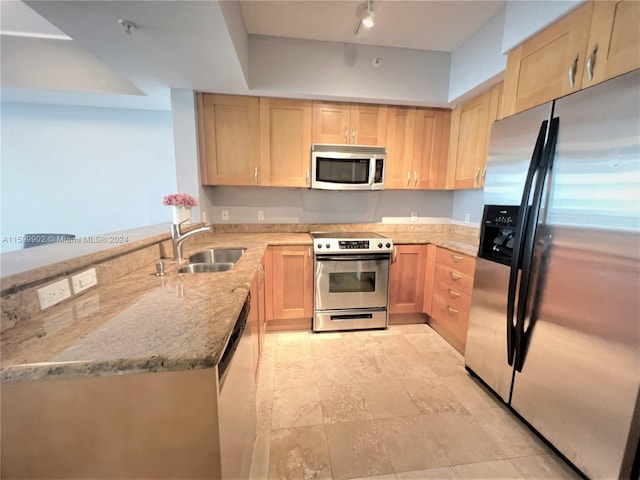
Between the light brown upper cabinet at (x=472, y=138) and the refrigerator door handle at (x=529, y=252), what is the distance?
104 centimetres

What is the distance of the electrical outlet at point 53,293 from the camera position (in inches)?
33.1

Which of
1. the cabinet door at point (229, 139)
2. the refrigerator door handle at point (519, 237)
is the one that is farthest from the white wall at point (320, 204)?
the refrigerator door handle at point (519, 237)

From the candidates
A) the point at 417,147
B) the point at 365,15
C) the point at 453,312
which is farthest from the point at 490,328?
the point at 365,15

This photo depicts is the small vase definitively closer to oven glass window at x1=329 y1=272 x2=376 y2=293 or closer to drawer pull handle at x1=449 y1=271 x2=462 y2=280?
oven glass window at x1=329 y1=272 x2=376 y2=293

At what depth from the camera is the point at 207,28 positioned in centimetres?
144

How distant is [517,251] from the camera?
4.49 ft

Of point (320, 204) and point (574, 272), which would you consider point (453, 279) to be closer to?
point (574, 272)

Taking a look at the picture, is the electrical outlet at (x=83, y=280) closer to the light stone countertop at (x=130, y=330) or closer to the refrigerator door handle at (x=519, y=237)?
the light stone countertop at (x=130, y=330)

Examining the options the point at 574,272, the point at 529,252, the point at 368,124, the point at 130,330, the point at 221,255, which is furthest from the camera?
the point at 368,124

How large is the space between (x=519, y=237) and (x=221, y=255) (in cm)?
194

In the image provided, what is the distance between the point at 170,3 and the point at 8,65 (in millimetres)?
2333

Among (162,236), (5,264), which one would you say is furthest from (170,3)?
(5,264)

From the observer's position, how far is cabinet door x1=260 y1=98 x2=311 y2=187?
2.44 meters

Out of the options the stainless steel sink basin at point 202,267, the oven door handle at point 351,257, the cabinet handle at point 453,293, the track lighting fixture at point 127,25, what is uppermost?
the track lighting fixture at point 127,25
